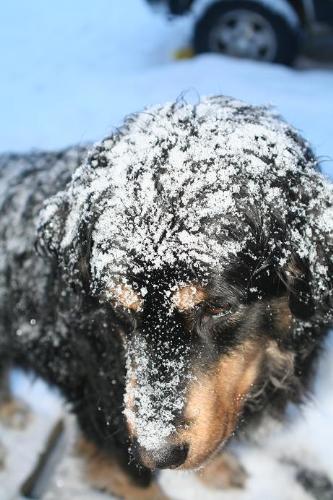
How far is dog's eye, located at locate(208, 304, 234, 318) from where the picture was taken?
1.98 m

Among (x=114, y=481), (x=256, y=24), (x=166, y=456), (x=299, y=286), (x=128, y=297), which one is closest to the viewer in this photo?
(x=166, y=456)

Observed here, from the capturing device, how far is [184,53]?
5.68 metres

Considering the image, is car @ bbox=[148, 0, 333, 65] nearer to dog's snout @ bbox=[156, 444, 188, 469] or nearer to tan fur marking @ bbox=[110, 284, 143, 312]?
tan fur marking @ bbox=[110, 284, 143, 312]

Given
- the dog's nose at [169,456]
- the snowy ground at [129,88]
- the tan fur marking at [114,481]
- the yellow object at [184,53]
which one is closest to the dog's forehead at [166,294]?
the dog's nose at [169,456]

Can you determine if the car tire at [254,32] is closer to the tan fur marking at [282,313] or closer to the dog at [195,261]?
the dog at [195,261]

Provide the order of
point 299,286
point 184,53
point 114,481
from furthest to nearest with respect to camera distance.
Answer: point 184,53
point 114,481
point 299,286

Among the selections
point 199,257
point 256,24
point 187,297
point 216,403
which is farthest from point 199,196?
point 256,24

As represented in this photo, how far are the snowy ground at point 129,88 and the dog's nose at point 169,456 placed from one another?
1122mm

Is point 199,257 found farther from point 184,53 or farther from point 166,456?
point 184,53

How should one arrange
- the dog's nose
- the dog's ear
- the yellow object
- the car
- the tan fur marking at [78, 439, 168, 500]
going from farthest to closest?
the yellow object
the car
the tan fur marking at [78, 439, 168, 500]
the dog's ear
the dog's nose

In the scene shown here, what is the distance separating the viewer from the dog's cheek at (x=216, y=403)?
6.42ft

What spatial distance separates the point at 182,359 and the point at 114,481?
4.25 feet

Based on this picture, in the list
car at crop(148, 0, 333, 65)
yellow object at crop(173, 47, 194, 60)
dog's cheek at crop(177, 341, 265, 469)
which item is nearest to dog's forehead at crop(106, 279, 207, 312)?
dog's cheek at crop(177, 341, 265, 469)

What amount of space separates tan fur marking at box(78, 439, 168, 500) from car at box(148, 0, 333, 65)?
3.80 meters
